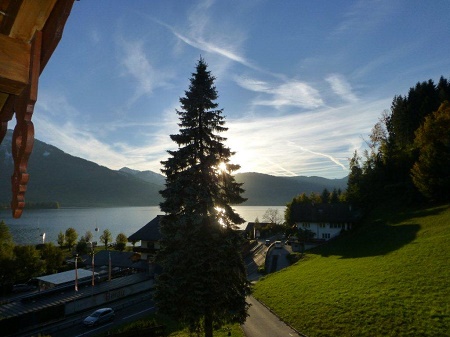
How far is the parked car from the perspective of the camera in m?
26.7

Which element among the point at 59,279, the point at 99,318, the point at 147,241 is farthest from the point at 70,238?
the point at 99,318

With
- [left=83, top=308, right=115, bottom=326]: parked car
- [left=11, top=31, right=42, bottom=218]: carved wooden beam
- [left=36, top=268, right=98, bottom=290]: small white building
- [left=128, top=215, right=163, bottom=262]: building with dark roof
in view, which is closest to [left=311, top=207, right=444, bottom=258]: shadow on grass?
[left=128, top=215, right=163, bottom=262]: building with dark roof

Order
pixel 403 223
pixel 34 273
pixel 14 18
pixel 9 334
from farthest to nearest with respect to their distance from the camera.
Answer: pixel 34 273
pixel 403 223
pixel 9 334
pixel 14 18

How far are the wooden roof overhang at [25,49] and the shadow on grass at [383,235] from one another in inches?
1447

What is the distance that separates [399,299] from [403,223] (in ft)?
89.1

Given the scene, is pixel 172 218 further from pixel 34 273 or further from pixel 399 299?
pixel 34 273

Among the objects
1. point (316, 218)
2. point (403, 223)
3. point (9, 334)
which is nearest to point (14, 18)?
point (9, 334)

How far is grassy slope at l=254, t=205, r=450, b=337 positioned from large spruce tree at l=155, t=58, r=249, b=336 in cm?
719

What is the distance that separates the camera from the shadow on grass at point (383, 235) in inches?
1359

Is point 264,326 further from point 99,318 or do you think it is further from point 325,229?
point 325,229

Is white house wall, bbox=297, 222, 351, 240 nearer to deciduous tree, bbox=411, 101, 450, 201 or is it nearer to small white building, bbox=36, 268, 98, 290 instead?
deciduous tree, bbox=411, 101, 450, 201

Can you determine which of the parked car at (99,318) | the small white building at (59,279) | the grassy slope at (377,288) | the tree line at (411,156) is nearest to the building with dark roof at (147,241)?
the small white building at (59,279)

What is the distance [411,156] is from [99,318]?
209ft

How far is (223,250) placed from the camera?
16781mm
